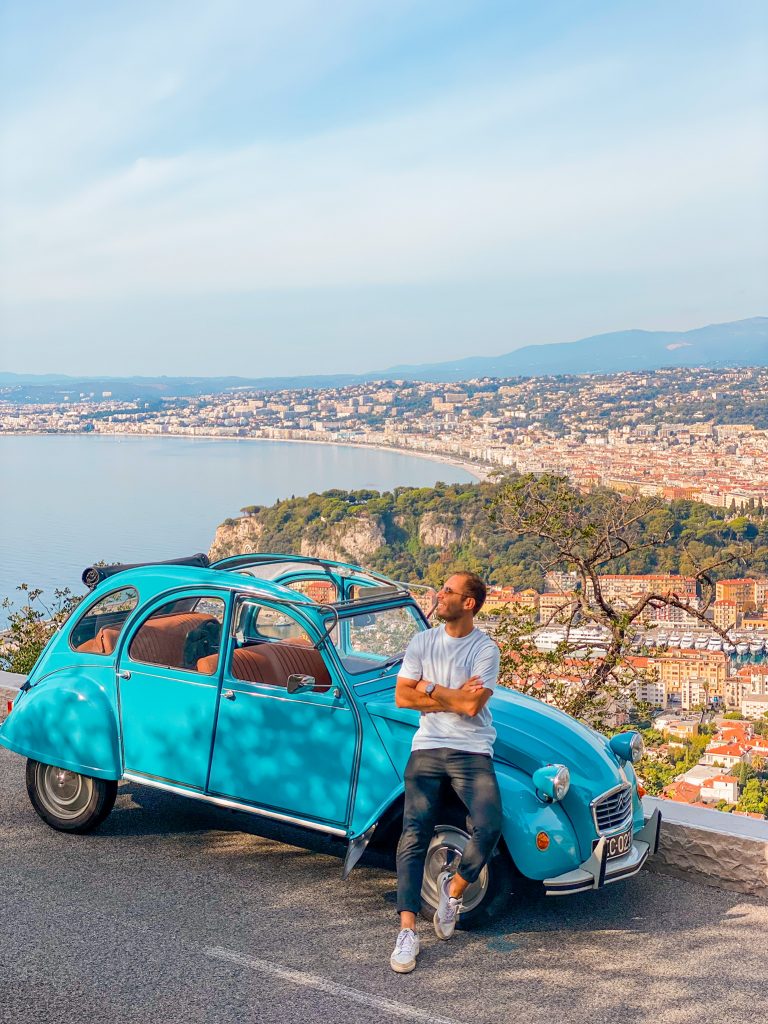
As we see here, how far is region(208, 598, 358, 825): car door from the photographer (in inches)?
199

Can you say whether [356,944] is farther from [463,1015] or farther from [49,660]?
[49,660]

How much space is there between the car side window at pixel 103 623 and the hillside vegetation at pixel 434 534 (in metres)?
5.94

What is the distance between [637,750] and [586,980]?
1.33m

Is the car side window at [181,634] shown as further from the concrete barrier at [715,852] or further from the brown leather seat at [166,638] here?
the concrete barrier at [715,852]

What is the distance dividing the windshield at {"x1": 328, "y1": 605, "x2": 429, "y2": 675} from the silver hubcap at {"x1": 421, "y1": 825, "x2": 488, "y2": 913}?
3.45ft

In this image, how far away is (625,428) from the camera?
83.2m

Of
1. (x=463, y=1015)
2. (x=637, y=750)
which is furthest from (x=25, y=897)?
(x=637, y=750)

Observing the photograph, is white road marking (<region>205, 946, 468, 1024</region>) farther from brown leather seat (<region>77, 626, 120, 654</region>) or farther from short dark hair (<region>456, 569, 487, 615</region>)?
brown leather seat (<region>77, 626, 120, 654</region>)

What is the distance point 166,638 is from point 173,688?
1.00 ft

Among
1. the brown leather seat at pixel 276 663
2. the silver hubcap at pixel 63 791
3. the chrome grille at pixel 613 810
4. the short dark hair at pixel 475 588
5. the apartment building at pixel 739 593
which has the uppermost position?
the short dark hair at pixel 475 588

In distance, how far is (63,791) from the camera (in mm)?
5965

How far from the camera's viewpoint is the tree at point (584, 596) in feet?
31.7

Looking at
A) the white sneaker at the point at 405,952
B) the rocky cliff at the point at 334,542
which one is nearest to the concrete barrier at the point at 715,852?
the white sneaker at the point at 405,952

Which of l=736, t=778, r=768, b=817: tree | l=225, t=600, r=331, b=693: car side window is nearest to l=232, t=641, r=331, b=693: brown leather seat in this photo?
l=225, t=600, r=331, b=693: car side window
